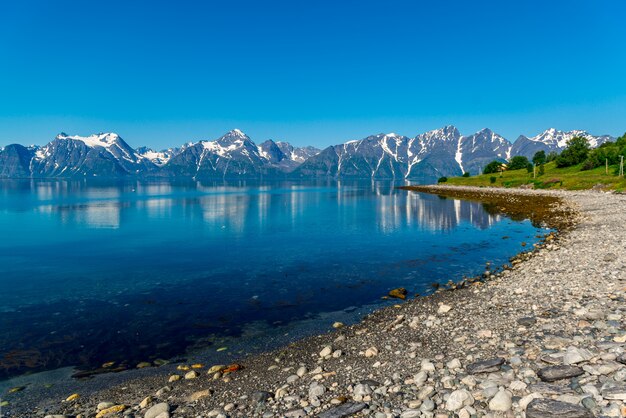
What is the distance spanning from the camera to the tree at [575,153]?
7037 inches

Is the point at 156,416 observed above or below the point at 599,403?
below

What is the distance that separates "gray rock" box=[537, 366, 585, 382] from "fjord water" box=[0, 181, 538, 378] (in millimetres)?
12221

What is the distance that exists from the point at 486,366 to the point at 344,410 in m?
4.59

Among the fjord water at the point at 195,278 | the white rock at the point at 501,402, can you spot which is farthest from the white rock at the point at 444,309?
the white rock at the point at 501,402

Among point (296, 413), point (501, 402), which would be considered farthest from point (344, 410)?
point (501, 402)

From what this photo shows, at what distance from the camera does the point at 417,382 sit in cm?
1107

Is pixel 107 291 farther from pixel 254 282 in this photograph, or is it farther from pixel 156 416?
pixel 156 416

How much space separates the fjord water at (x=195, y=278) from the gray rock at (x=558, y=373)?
40.1ft

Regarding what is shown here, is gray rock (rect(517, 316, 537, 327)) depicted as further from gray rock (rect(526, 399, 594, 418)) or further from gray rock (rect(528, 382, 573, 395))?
gray rock (rect(526, 399, 594, 418))

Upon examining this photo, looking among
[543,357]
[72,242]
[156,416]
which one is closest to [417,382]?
[543,357]

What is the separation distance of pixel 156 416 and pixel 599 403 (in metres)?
11.5

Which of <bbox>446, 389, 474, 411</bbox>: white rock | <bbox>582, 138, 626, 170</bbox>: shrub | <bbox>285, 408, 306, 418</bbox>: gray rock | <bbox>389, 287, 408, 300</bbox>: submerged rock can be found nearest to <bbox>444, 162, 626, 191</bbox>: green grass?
<bbox>582, 138, 626, 170</bbox>: shrub

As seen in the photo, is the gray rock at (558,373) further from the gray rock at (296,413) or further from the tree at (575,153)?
the tree at (575,153)

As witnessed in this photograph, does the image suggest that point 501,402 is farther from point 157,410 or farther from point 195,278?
point 195,278
